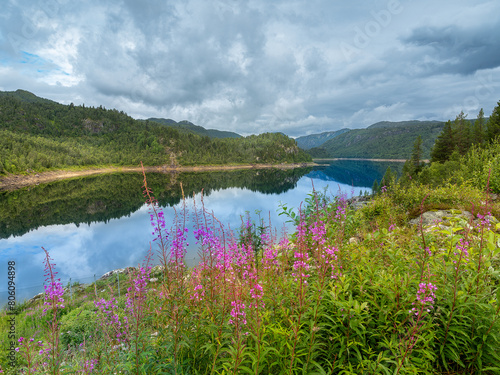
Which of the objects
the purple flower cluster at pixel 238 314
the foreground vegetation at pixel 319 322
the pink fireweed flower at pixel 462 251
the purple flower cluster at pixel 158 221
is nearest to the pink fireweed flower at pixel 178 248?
the foreground vegetation at pixel 319 322

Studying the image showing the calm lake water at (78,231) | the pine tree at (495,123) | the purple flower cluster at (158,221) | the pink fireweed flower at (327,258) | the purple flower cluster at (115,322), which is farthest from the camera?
the pine tree at (495,123)

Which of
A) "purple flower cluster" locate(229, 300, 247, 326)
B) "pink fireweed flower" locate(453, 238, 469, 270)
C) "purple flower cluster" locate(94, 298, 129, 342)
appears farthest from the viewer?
"purple flower cluster" locate(94, 298, 129, 342)

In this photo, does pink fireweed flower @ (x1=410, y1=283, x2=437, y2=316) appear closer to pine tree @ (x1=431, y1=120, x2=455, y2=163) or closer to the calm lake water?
the calm lake water

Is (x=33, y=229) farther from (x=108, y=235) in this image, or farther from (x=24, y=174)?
(x=24, y=174)

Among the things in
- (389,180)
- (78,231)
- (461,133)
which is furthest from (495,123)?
(78,231)

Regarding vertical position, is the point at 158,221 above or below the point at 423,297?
above

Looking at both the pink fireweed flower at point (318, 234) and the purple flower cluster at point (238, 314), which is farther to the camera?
the pink fireweed flower at point (318, 234)

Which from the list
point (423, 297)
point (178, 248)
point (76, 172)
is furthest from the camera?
point (76, 172)

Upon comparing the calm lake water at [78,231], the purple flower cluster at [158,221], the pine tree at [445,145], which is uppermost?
the pine tree at [445,145]

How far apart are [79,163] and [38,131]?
10169 cm

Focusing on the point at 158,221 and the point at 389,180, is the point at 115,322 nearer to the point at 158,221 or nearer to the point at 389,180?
the point at 158,221

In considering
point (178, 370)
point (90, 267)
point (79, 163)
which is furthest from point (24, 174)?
point (178, 370)

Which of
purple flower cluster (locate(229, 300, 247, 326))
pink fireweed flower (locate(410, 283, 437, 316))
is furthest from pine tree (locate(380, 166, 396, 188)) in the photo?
purple flower cluster (locate(229, 300, 247, 326))

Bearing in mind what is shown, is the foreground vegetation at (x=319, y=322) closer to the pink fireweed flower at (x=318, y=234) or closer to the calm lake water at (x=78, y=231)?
the pink fireweed flower at (x=318, y=234)
